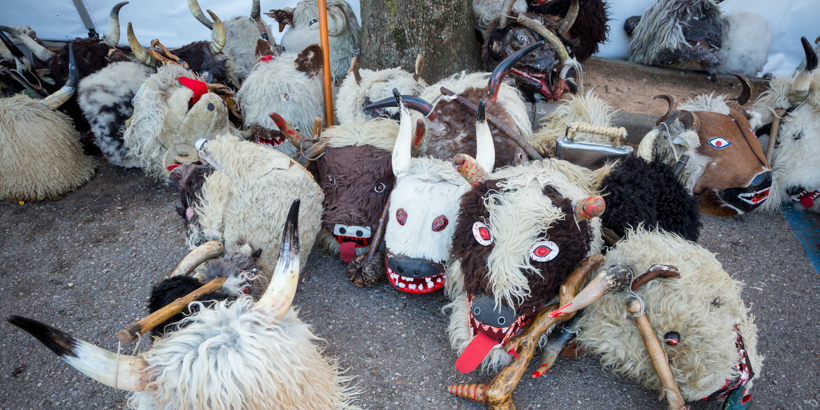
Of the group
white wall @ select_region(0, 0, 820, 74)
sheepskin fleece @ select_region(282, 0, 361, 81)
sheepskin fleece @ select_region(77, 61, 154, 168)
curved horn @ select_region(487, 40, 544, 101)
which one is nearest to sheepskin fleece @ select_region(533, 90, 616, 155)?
curved horn @ select_region(487, 40, 544, 101)

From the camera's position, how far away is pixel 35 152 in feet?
10.5

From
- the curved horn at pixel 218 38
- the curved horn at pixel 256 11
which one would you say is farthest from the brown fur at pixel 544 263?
the curved horn at pixel 256 11

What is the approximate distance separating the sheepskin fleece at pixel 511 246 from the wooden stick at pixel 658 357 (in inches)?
11.8

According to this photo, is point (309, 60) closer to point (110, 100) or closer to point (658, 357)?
point (110, 100)

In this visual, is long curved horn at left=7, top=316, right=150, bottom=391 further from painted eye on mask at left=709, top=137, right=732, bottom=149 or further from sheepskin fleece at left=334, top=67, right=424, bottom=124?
painted eye on mask at left=709, top=137, right=732, bottom=149

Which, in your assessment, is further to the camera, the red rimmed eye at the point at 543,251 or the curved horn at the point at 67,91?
the curved horn at the point at 67,91

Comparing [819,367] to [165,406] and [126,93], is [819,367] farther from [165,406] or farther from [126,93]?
[126,93]

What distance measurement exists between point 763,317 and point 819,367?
333mm

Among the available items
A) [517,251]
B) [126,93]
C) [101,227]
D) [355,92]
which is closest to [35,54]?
[126,93]

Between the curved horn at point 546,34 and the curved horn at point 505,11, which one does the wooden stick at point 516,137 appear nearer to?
the curved horn at point 546,34

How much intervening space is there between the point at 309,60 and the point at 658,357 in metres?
2.86

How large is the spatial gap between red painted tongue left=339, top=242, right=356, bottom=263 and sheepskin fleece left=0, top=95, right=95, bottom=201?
2.53m

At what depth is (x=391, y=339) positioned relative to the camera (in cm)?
229

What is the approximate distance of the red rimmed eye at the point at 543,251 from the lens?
5.65 ft
